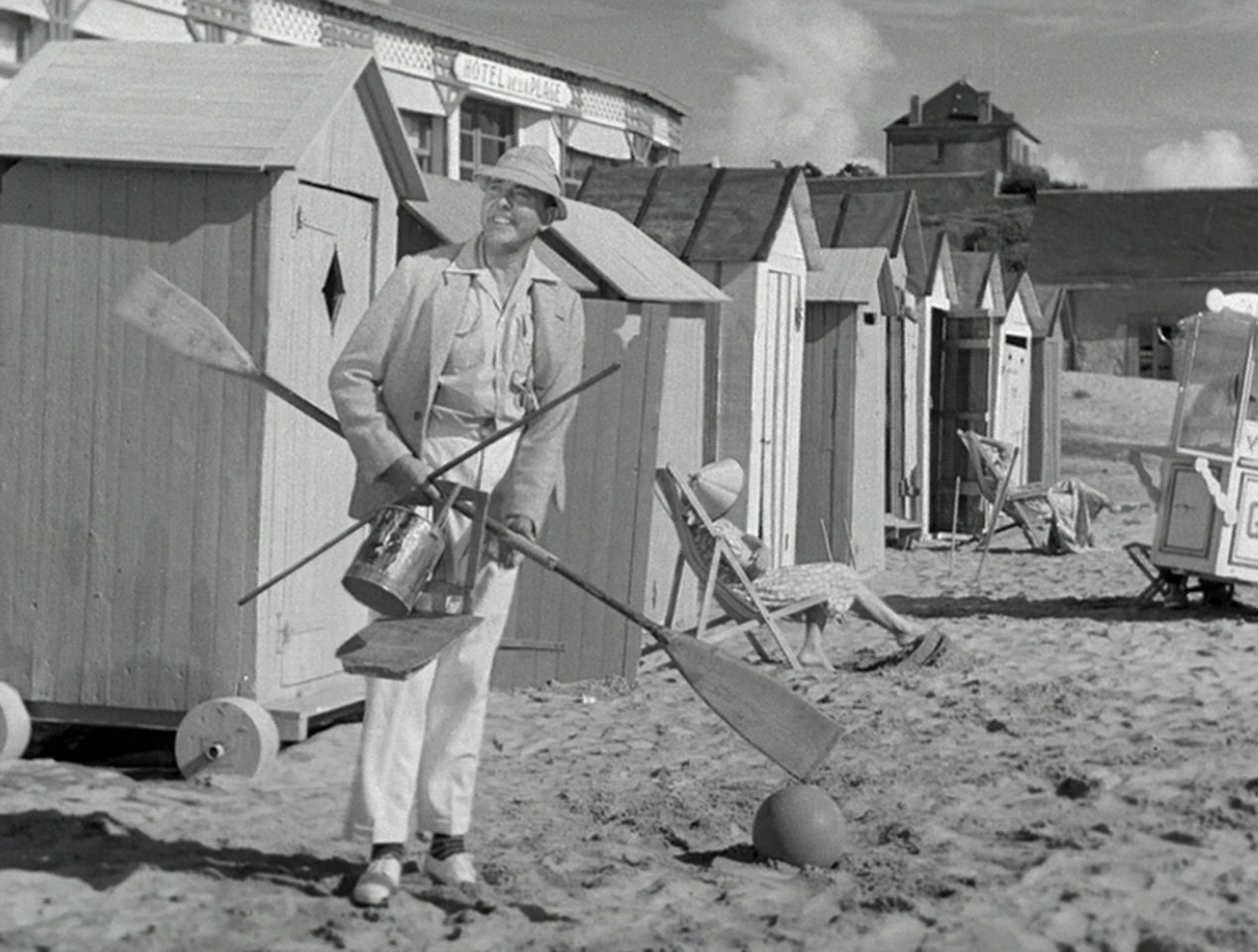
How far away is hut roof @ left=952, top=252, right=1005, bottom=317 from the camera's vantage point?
19734mm

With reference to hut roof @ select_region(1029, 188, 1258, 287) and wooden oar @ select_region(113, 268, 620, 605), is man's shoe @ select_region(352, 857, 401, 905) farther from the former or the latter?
hut roof @ select_region(1029, 188, 1258, 287)

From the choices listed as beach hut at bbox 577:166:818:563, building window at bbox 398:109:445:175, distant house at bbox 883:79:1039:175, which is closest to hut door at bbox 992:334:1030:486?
beach hut at bbox 577:166:818:563

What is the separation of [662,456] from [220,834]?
17.4 feet

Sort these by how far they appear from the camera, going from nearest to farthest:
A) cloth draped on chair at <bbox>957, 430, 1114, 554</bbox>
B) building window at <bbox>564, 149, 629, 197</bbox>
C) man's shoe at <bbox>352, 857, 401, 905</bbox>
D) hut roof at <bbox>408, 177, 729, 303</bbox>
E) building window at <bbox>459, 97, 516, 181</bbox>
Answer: man's shoe at <bbox>352, 857, 401, 905</bbox>, hut roof at <bbox>408, 177, 729, 303</bbox>, cloth draped on chair at <bbox>957, 430, 1114, 554</bbox>, building window at <bbox>459, 97, 516, 181</bbox>, building window at <bbox>564, 149, 629, 197</bbox>

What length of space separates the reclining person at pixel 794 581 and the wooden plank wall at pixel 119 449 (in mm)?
3252

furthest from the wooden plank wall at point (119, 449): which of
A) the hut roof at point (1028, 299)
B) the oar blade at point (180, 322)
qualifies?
the hut roof at point (1028, 299)

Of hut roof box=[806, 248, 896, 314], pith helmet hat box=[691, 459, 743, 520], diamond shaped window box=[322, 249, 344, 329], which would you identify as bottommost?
pith helmet hat box=[691, 459, 743, 520]

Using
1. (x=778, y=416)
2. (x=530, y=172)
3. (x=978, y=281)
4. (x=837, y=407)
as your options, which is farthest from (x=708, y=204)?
(x=978, y=281)

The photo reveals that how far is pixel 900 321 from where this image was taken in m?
16.2

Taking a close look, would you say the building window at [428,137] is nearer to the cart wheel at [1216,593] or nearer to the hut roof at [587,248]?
the cart wheel at [1216,593]

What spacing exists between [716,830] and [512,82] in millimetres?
24550

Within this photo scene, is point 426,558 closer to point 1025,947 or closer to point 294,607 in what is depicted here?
point 1025,947

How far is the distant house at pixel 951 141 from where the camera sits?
265 feet

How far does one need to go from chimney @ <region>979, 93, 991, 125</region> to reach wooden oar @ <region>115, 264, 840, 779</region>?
78.6 m
